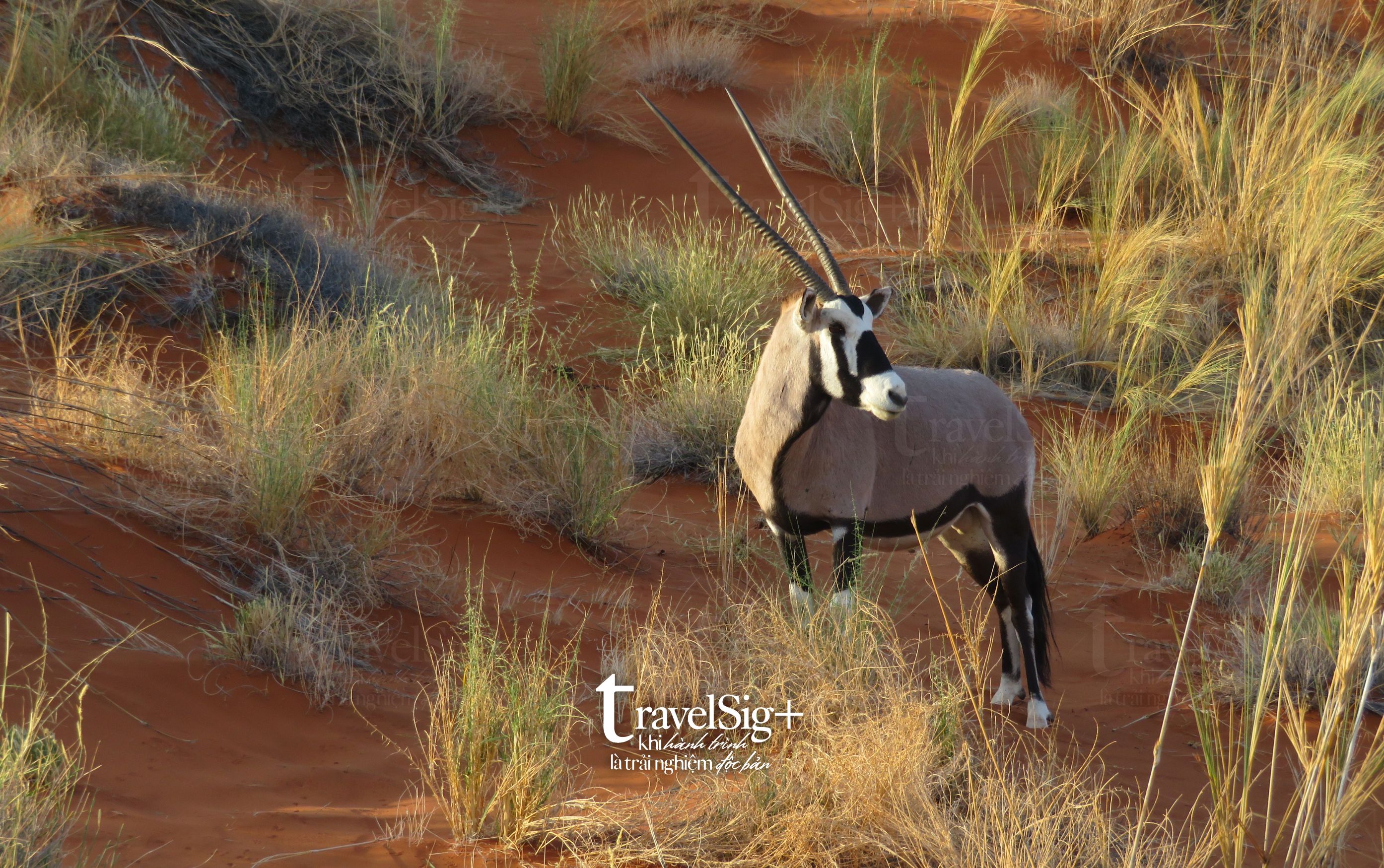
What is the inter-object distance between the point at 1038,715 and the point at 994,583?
0.56m

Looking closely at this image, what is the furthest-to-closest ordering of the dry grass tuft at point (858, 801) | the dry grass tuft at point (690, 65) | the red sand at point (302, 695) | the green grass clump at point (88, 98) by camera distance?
the dry grass tuft at point (690, 65)
the green grass clump at point (88, 98)
the red sand at point (302, 695)
the dry grass tuft at point (858, 801)

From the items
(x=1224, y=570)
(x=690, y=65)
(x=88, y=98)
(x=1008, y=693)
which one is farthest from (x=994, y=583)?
(x=690, y=65)

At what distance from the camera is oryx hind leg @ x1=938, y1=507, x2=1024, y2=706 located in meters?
4.83

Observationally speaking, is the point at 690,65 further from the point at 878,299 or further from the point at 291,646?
the point at 291,646

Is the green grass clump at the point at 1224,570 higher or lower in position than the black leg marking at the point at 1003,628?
lower

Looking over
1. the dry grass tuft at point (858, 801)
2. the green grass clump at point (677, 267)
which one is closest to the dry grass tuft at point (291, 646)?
the dry grass tuft at point (858, 801)

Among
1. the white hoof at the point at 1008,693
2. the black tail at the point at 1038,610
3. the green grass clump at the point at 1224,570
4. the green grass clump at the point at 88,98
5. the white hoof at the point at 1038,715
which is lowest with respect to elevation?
the green grass clump at the point at 1224,570

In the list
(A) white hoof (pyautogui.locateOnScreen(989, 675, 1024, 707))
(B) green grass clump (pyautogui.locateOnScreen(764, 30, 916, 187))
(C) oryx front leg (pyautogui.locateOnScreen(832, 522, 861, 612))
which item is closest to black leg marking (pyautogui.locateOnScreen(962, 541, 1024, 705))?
(A) white hoof (pyautogui.locateOnScreen(989, 675, 1024, 707))

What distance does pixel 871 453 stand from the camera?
438cm

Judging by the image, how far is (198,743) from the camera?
3.60 m

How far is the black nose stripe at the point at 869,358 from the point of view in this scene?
400 centimetres

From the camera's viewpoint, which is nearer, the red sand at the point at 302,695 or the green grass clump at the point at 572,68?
the red sand at the point at 302,695

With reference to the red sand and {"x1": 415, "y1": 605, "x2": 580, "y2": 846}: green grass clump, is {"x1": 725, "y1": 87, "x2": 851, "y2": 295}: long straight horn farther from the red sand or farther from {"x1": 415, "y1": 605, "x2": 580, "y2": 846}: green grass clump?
{"x1": 415, "y1": 605, "x2": 580, "y2": 846}: green grass clump

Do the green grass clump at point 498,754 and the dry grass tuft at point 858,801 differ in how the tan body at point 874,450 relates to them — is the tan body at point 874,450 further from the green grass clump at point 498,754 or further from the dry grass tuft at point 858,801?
the green grass clump at point 498,754
